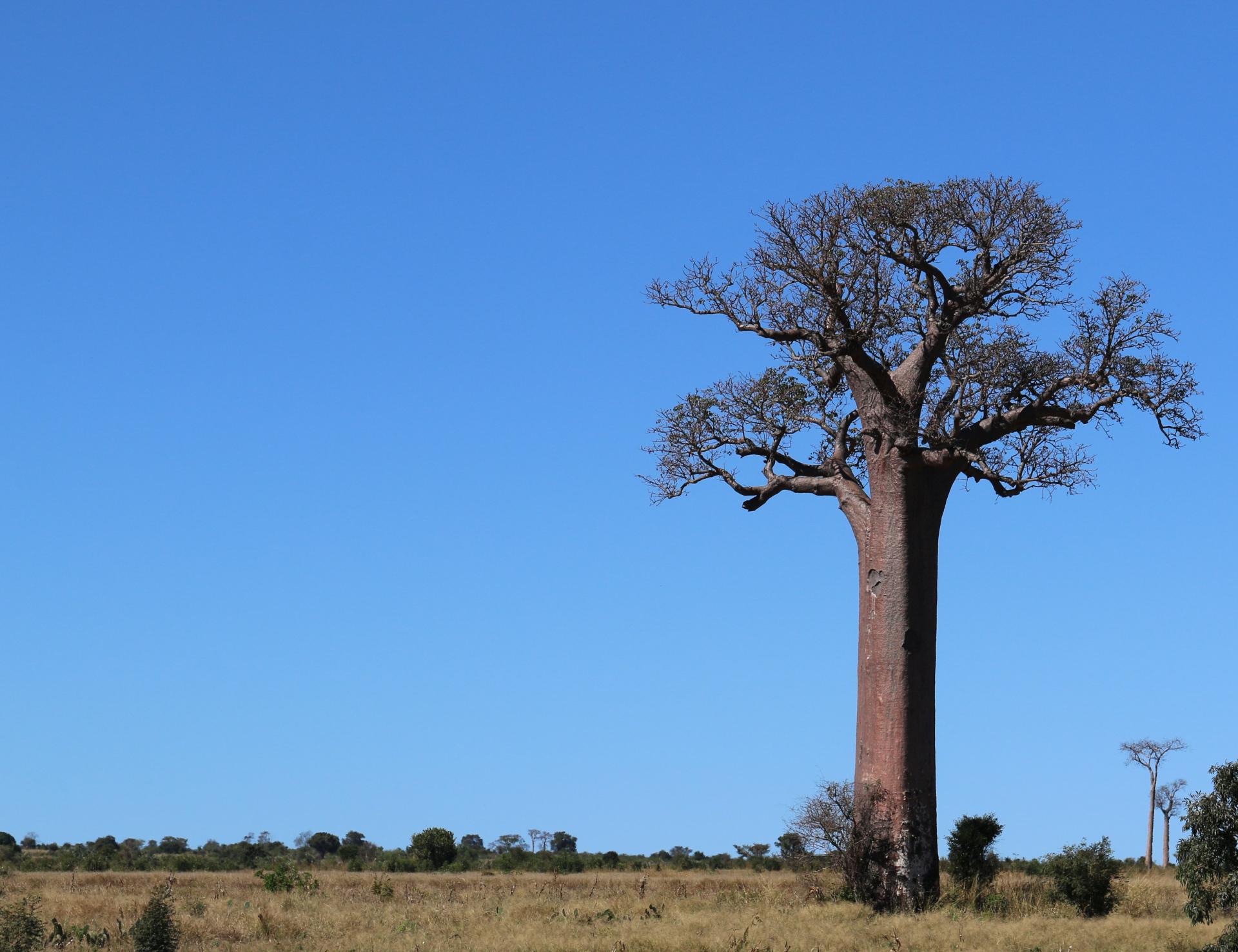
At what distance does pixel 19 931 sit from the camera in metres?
14.7

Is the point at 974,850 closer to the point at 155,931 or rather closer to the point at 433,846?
the point at 155,931

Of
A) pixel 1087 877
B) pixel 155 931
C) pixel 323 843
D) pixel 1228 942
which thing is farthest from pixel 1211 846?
pixel 323 843

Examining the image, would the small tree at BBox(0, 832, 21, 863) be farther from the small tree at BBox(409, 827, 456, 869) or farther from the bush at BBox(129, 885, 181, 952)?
the bush at BBox(129, 885, 181, 952)

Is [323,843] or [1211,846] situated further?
A: [323,843]

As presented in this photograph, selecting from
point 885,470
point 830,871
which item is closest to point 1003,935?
point 830,871

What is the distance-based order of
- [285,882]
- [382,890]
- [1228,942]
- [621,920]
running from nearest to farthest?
[1228,942]
[621,920]
[382,890]
[285,882]

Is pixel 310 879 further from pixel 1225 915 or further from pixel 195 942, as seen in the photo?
pixel 1225 915

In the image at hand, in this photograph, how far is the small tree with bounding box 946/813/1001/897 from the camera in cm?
2000

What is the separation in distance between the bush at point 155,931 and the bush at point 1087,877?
37.3 feet

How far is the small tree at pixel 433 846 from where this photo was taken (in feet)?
115

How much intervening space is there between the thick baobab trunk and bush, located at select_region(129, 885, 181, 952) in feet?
28.6

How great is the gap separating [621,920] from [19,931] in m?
6.79

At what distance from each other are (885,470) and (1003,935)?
6.20 metres

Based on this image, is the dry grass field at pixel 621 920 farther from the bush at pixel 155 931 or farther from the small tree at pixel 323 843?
the small tree at pixel 323 843
